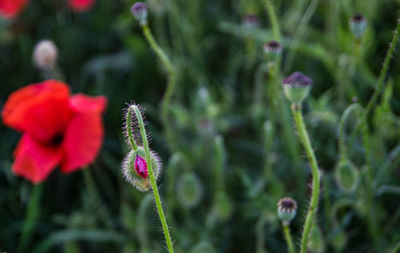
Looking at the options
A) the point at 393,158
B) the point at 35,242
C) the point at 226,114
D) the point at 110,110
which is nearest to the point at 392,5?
the point at 226,114

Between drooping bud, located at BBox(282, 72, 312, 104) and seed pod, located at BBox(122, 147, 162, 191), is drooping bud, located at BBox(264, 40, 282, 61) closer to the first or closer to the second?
drooping bud, located at BBox(282, 72, 312, 104)

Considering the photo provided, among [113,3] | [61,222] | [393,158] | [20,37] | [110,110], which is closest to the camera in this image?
[393,158]

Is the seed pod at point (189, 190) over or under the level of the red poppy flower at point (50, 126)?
under

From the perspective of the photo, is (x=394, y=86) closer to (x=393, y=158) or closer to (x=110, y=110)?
(x=393, y=158)

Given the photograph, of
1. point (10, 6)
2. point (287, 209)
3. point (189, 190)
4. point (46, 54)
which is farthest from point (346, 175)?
point (10, 6)

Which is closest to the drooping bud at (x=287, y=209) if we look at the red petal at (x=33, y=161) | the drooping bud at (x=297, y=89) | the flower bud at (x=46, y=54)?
the drooping bud at (x=297, y=89)

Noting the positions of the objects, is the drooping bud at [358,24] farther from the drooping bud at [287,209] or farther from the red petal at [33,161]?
the red petal at [33,161]

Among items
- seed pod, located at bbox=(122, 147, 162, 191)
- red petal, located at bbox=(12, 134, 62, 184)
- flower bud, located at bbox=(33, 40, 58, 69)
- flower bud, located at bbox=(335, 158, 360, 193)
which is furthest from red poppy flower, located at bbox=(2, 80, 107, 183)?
flower bud, located at bbox=(335, 158, 360, 193)

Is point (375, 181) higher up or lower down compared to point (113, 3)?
lower down

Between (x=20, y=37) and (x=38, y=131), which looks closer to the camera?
(x=38, y=131)
